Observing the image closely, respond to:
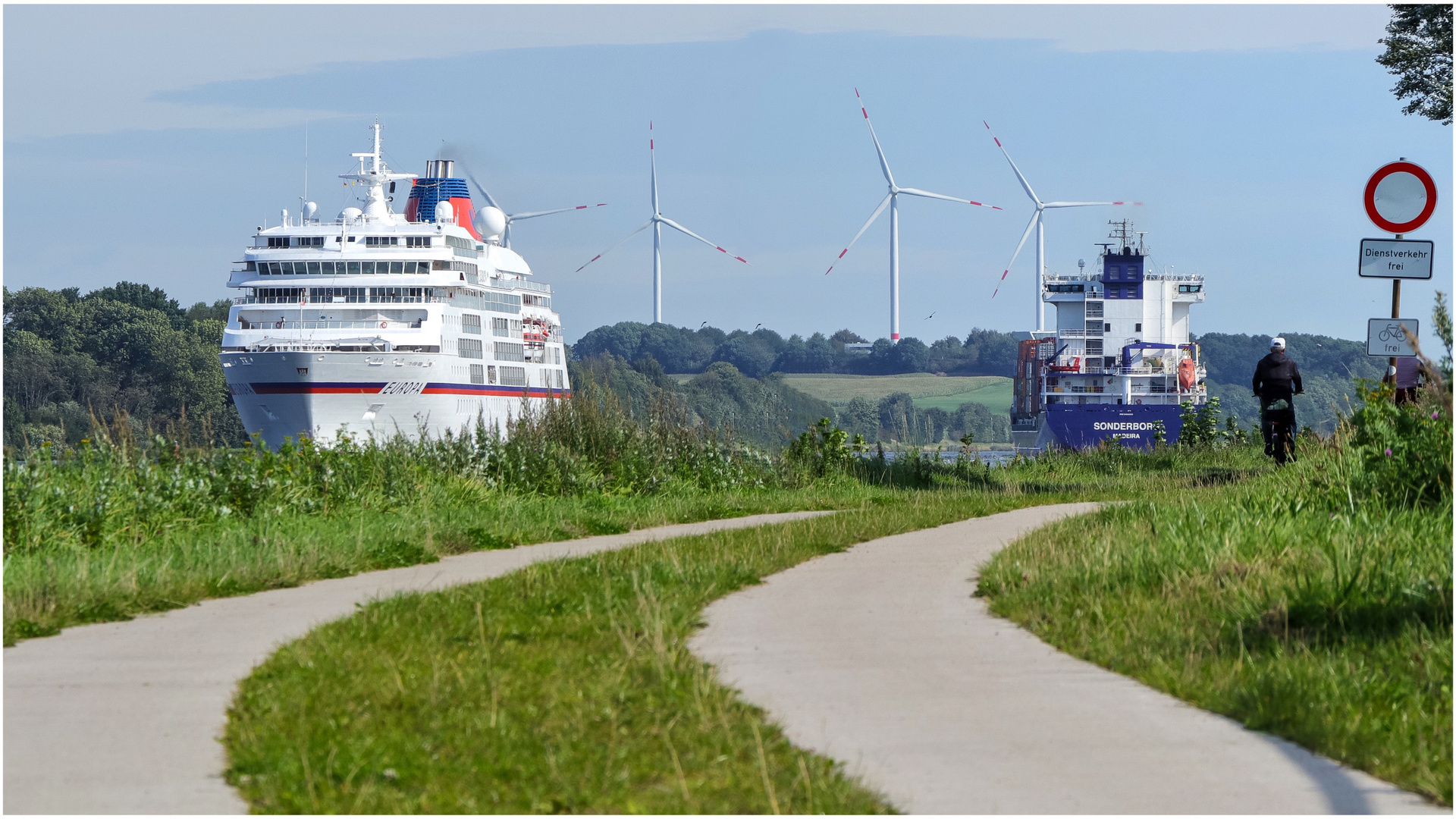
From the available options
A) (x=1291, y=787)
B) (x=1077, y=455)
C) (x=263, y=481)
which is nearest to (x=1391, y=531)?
Result: (x=1291, y=787)

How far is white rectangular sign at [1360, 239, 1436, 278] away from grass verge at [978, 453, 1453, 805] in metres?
2.22

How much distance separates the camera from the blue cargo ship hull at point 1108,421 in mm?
72500

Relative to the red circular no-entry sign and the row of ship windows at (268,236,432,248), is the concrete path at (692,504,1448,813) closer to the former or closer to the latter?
the red circular no-entry sign

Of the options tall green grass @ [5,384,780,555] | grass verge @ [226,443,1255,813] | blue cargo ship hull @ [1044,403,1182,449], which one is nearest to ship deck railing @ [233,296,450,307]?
blue cargo ship hull @ [1044,403,1182,449]

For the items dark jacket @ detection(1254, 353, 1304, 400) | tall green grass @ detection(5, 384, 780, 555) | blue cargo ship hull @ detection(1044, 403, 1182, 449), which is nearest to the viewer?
tall green grass @ detection(5, 384, 780, 555)

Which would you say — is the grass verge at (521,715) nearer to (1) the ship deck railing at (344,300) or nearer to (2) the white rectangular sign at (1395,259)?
(2) the white rectangular sign at (1395,259)

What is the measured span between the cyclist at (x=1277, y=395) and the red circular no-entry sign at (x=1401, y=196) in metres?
5.00

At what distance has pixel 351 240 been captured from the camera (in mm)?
53562

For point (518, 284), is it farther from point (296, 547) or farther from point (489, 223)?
point (296, 547)

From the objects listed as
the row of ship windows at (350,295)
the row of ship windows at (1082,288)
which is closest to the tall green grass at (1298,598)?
the row of ship windows at (350,295)

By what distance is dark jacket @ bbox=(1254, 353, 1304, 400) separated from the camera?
16.1 metres

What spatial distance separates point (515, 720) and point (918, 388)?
13340 centimetres

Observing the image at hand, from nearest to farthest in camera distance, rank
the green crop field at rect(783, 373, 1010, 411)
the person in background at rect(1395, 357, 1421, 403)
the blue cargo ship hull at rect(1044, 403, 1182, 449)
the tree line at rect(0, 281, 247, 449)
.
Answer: the person in background at rect(1395, 357, 1421, 403), the blue cargo ship hull at rect(1044, 403, 1182, 449), the tree line at rect(0, 281, 247, 449), the green crop field at rect(783, 373, 1010, 411)

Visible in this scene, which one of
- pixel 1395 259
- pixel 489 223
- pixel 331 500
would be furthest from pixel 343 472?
pixel 489 223
